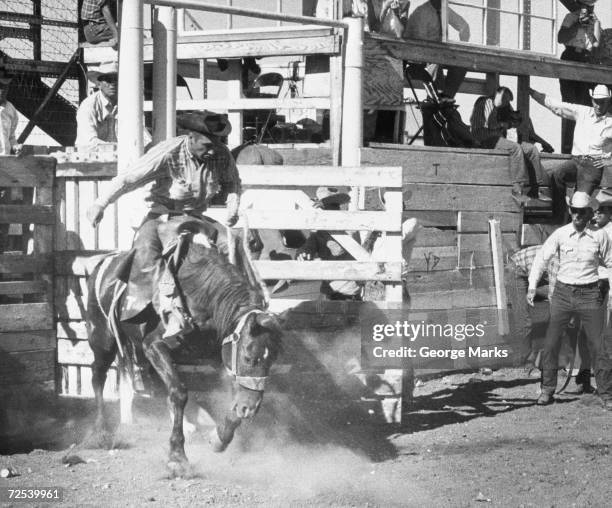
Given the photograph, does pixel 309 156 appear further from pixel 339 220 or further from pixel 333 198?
pixel 339 220

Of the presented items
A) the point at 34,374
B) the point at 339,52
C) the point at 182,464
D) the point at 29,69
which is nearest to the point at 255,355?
the point at 182,464

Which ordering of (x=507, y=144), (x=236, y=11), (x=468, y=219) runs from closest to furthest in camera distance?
(x=236, y=11) < (x=468, y=219) < (x=507, y=144)

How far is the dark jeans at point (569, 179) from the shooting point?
13820 mm

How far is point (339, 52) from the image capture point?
12.0 m

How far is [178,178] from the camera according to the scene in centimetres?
796

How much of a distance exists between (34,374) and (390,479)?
3296 millimetres

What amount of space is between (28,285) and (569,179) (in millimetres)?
8043

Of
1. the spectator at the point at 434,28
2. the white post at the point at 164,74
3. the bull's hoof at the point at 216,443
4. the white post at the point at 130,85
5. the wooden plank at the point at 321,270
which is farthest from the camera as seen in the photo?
the spectator at the point at 434,28

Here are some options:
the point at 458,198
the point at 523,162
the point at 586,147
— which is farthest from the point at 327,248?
the point at 586,147

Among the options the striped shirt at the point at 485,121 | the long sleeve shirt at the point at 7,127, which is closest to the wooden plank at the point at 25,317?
the long sleeve shirt at the point at 7,127

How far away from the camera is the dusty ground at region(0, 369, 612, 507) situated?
669cm

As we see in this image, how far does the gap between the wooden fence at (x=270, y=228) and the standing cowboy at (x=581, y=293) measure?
2.31 m

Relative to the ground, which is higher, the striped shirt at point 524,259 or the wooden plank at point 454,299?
the striped shirt at point 524,259

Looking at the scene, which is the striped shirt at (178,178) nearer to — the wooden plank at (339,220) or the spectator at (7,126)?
the wooden plank at (339,220)
